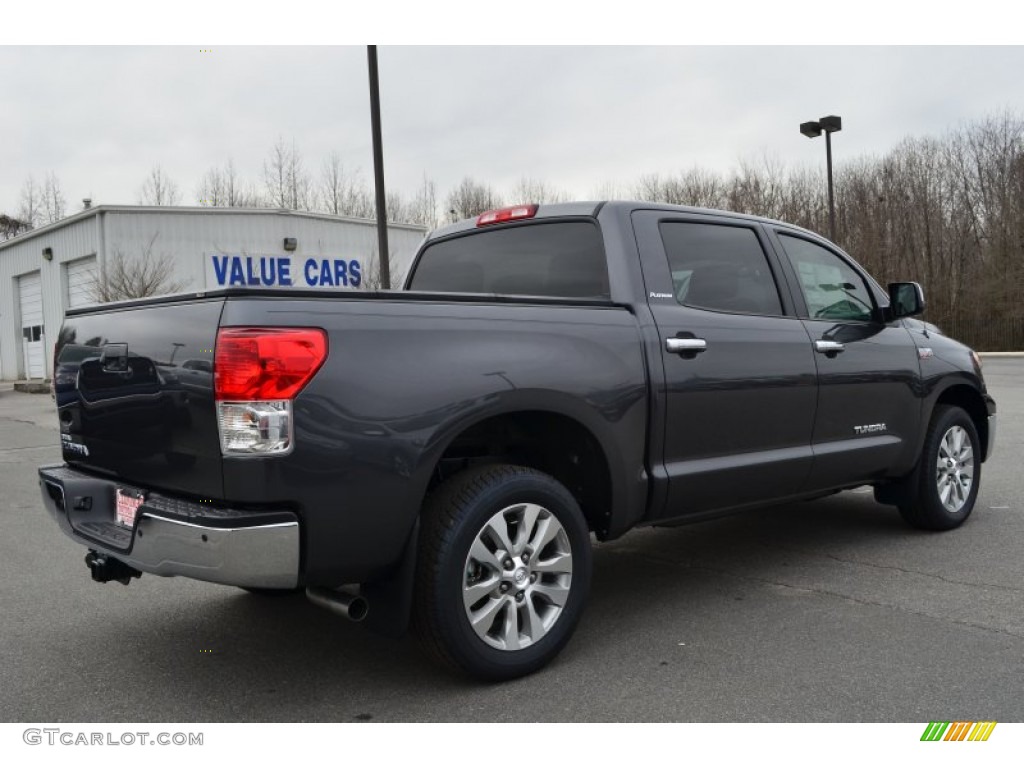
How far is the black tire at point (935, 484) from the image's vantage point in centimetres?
561

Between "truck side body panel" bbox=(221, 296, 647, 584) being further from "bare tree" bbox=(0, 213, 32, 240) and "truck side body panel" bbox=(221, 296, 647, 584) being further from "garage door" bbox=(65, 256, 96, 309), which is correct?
"bare tree" bbox=(0, 213, 32, 240)

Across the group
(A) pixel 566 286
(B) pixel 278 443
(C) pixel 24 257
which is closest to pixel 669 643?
(A) pixel 566 286

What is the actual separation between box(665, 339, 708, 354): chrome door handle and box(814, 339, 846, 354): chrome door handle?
3.05 ft

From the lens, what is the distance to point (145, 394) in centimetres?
330

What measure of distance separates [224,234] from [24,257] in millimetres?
8494

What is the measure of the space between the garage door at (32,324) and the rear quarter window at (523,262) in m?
27.8

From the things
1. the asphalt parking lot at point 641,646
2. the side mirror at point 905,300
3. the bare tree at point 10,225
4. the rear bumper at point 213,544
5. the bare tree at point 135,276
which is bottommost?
the asphalt parking lot at point 641,646

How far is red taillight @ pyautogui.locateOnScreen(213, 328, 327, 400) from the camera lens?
2.94 metres

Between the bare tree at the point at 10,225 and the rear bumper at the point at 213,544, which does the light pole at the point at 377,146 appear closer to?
the rear bumper at the point at 213,544

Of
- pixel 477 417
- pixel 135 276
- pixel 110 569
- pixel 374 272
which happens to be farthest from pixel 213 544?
pixel 374 272

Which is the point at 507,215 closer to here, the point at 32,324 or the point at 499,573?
the point at 499,573

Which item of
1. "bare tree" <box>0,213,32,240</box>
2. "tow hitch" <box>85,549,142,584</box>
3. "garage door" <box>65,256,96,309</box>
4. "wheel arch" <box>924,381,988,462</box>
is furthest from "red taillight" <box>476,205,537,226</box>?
"bare tree" <box>0,213,32,240</box>

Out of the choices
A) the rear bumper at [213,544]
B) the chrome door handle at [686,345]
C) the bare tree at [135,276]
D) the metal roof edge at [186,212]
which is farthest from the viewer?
the metal roof edge at [186,212]

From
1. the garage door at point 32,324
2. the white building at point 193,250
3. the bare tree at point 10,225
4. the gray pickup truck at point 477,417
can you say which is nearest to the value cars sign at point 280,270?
the white building at point 193,250
